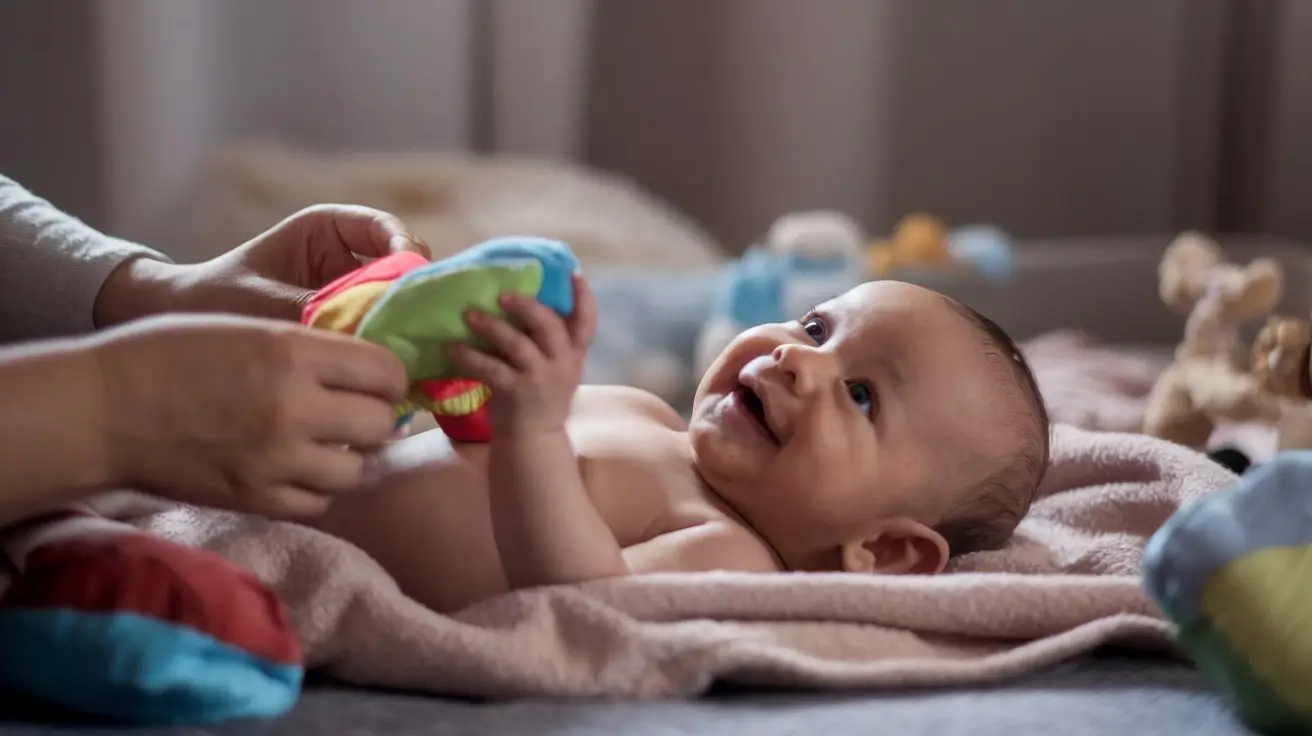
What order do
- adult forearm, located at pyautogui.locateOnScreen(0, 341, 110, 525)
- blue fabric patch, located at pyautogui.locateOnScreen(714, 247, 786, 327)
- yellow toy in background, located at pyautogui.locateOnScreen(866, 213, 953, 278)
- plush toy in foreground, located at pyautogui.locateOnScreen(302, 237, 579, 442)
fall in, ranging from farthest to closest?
1. yellow toy in background, located at pyautogui.locateOnScreen(866, 213, 953, 278)
2. blue fabric patch, located at pyautogui.locateOnScreen(714, 247, 786, 327)
3. plush toy in foreground, located at pyautogui.locateOnScreen(302, 237, 579, 442)
4. adult forearm, located at pyautogui.locateOnScreen(0, 341, 110, 525)

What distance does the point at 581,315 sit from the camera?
2.35ft

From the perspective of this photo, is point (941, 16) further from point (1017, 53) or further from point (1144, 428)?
point (1144, 428)

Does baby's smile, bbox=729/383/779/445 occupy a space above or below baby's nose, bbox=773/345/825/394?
below

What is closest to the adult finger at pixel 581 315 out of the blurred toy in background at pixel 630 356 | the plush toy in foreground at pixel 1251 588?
the plush toy in foreground at pixel 1251 588

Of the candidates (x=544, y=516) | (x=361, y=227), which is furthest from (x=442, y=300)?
(x=361, y=227)

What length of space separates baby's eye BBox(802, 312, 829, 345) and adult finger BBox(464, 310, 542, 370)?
35 centimetres

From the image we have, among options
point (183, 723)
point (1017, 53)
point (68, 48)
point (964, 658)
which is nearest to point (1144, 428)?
point (964, 658)

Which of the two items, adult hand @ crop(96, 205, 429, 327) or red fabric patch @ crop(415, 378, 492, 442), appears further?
adult hand @ crop(96, 205, 429, 327)

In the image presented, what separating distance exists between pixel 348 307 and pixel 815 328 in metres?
0.41

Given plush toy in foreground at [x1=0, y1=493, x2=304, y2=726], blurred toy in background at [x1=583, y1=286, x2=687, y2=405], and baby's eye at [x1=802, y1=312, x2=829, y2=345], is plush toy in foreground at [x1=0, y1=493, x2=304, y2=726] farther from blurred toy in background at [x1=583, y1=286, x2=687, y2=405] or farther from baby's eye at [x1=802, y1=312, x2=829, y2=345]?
blurred toy in background at [x1=583, y1=286, x2=687, y2=405]

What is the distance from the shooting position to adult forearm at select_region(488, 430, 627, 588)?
0.74m

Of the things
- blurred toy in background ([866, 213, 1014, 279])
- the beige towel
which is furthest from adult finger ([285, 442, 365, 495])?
blurred toy in background ([866, 213, 1014, 279])

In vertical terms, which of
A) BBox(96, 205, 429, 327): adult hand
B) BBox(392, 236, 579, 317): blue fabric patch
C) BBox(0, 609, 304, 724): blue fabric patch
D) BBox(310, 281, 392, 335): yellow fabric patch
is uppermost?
BBox(392, 236, 579, 317): blue fabric patch

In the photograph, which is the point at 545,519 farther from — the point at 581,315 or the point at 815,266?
the point at 815,266
